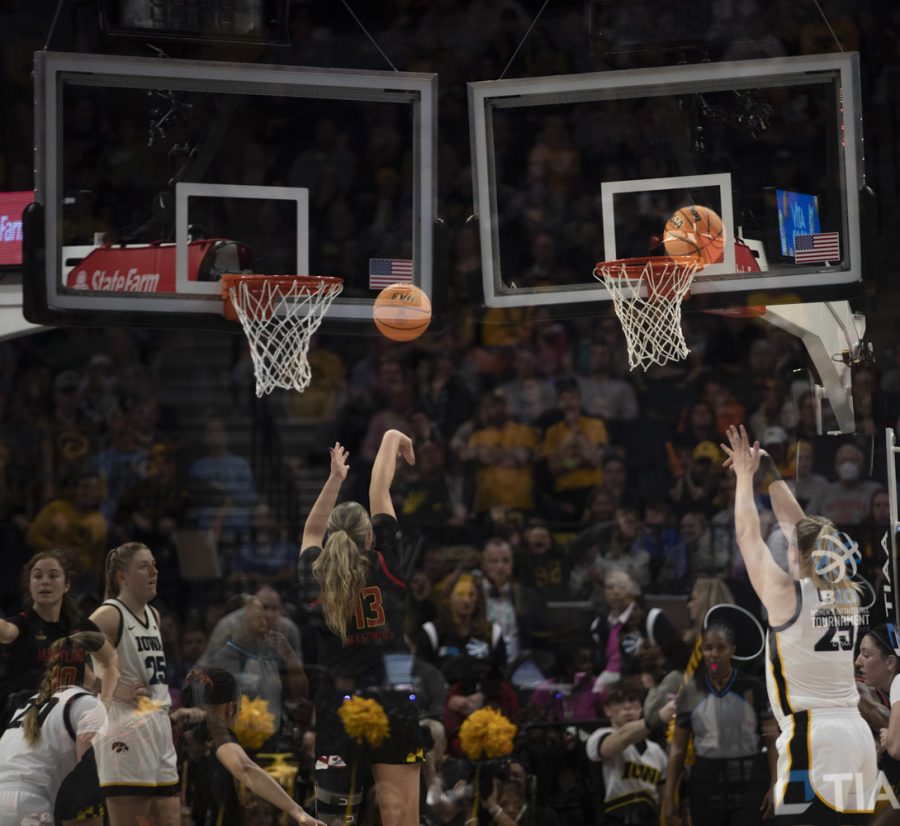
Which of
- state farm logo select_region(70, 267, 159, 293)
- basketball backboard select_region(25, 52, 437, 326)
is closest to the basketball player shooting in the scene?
basketball backboard select_region(25, 52, 437, 326)

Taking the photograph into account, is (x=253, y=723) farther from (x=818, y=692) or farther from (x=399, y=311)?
(x=818, y=692)

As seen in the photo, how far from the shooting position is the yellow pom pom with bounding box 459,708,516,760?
6711 mm

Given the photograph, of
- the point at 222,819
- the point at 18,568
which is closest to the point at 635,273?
the point at 222,819

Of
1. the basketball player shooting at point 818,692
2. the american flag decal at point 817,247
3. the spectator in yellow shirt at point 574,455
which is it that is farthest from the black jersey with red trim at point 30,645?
the american flag decal at point 817,247

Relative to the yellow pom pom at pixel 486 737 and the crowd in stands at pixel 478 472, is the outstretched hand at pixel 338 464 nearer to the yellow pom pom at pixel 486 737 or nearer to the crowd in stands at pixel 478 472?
the crowd in stands at pixel 478 472

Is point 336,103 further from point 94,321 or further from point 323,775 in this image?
point 323,775

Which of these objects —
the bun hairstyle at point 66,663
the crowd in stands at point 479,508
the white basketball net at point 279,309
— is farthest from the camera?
the crowd in stands at point 479,508

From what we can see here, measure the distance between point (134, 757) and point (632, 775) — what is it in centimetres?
219

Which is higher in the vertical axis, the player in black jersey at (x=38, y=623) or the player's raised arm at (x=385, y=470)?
the player's raised arm at (x=385, y=470)

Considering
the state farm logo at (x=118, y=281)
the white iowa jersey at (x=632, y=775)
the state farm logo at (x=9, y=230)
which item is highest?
the state farm logo at (x=9, y=230)

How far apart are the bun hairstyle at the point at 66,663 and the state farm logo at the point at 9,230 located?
2.21 meters

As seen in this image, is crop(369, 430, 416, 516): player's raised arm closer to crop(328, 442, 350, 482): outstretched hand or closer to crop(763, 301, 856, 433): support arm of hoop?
crop(328, 442, 350, 482): outstretched hand

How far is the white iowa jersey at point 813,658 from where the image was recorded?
236 inches

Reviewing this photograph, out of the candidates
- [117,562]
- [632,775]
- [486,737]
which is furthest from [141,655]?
[632,775]
